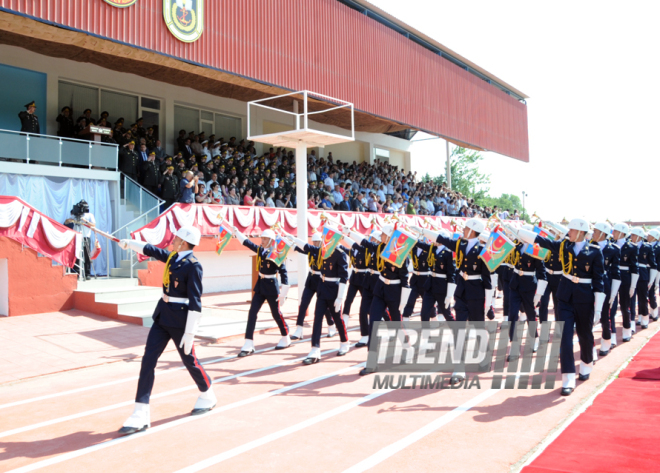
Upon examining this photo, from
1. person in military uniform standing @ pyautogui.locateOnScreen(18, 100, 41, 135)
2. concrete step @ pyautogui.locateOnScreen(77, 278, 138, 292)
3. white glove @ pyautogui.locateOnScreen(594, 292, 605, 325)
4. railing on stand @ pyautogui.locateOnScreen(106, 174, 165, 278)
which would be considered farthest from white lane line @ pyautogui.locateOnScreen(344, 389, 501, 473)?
person in military uniform standing @ pyautogui.locateOnScreen(18, 100, 41, 135)

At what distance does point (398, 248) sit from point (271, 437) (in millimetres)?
3840

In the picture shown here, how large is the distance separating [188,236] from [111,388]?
2.77 metres

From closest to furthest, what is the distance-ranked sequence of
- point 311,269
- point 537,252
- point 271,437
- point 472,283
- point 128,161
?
point 271,437 < point 472,283 < point 537,252 < point 311,269 < point 128,161

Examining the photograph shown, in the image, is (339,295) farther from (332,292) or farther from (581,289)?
(581,289)

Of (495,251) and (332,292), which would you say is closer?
(495,251)

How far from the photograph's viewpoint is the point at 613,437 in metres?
4.78

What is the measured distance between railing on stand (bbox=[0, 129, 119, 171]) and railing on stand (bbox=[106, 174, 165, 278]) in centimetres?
74

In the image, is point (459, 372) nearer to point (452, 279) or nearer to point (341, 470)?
point (452, 279)

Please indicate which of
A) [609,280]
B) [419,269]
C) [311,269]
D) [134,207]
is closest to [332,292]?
[311,269]

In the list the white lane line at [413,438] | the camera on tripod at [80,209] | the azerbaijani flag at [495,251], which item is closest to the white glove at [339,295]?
the azerbaijani flag at [495,251]

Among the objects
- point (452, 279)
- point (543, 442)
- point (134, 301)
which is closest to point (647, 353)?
point (452, 279)

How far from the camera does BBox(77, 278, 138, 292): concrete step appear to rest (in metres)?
12.5

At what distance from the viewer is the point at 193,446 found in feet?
16.0

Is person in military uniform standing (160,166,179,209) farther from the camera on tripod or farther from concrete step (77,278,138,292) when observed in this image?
concrete step (77,278,138,292)
